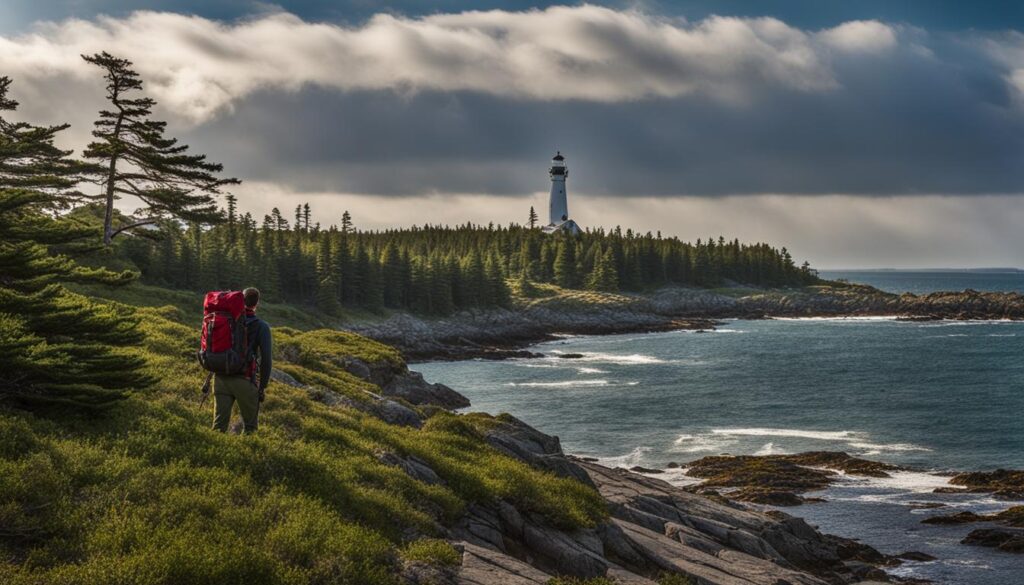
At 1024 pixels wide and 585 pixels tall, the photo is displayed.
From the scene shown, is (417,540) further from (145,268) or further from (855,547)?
(145,268)

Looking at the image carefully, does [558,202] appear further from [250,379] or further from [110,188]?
[250,379]

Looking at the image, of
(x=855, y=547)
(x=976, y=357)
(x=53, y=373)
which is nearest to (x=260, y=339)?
(x=53, y=373)

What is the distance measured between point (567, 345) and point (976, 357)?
45.8 metres

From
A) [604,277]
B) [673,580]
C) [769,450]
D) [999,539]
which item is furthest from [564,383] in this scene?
[604,277]

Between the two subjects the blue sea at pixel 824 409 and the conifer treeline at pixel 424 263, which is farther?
the conifer treeline at pixel 424 263

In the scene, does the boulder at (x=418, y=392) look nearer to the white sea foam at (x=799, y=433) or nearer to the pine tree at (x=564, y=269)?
the white sea foam at (x=799, y=433)

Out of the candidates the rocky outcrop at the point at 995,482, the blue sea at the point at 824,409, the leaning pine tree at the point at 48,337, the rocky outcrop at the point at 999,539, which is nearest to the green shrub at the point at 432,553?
the leaning pine tree at the point at 48,337

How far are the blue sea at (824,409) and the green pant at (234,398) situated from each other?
21.4 meters

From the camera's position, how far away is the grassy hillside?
870cm

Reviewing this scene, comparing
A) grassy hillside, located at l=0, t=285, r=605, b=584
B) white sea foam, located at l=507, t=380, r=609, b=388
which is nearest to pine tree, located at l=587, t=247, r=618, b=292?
white sea foam, located at l=507, t=380, r=609, b=388

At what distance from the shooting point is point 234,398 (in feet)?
44.9

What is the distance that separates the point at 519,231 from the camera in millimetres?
187375

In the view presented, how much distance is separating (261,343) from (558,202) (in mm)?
181919

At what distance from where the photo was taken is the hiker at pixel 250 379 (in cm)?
1305
